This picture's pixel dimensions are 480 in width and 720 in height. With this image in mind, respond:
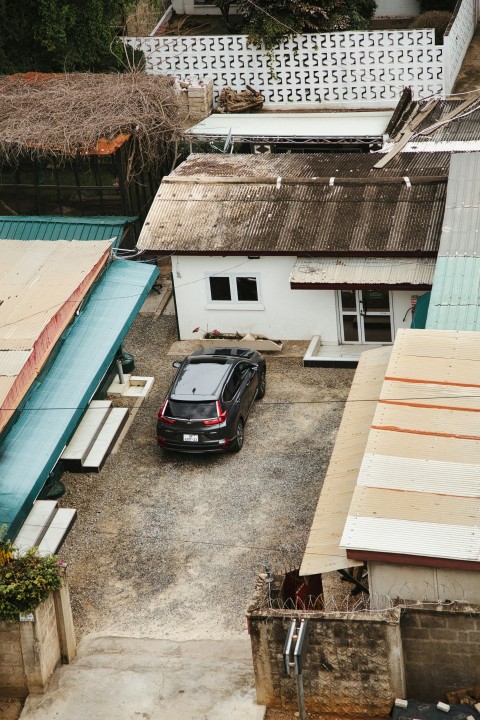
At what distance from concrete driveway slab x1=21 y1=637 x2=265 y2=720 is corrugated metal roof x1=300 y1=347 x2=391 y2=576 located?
7.06ft

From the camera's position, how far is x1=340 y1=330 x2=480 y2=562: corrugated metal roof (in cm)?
1770

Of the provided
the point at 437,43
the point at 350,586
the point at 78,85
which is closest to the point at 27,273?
the point at 78,85

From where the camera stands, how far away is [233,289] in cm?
2938

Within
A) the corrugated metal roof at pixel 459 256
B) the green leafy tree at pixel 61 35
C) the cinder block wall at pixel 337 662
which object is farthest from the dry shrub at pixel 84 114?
the cinder block wall at pixel 337 662

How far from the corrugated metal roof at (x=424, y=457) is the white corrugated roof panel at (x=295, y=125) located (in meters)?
12.0

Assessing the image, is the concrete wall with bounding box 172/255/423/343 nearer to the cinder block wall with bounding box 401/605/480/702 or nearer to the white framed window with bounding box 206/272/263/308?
the white framed window with bounding box 206/272/263/308

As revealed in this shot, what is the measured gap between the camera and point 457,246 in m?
25.3

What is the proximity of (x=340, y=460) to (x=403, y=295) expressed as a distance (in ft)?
26.8

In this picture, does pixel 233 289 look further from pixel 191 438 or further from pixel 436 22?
pixel 436 22

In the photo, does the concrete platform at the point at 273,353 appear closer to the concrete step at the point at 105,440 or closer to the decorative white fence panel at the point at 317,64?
the concrete step at the point at 105,440

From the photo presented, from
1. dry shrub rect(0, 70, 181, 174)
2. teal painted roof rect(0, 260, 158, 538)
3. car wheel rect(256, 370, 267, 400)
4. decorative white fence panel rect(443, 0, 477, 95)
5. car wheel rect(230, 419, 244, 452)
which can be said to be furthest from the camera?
decorative white fence panel rect(443, 0, 477, 95)

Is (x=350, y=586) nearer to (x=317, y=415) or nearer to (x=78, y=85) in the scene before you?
(x=317, y=415)

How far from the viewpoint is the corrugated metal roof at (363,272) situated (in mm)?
27297

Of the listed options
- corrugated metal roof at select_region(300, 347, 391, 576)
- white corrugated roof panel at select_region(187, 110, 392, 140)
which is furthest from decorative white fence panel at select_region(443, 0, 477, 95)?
corrugated metal roof at select_region(300, 347, 391, 576)
